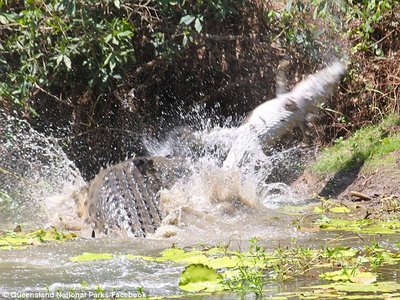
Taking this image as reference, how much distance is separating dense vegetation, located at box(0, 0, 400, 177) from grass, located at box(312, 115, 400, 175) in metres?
0.34

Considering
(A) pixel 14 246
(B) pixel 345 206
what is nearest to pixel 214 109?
(B) pixel 345 206

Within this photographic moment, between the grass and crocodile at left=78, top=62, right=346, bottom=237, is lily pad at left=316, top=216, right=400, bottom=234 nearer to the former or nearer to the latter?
crocodile at left=78, top=62, right=346, bottom=237

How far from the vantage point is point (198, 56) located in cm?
1157

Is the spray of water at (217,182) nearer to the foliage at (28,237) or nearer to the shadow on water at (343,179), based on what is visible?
the shadow on water at (343,179)

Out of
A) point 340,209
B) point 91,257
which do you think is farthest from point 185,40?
point 91,257

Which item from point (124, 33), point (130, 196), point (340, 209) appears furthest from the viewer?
point (124, 33)

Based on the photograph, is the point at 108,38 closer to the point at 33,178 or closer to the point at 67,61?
the point at 67,61

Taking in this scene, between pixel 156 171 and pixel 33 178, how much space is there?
2.45 m

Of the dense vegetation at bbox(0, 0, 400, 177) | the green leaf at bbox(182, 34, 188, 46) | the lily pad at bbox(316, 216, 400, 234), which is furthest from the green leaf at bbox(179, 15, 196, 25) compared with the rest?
the lily pad at bbox(316, 216, 400, 234)

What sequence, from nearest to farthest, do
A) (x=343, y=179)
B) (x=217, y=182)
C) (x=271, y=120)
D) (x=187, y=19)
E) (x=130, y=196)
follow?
(x=130, y=196), (x=217, y=182), (x=271, y=120), (x=343, y=179), (x=187, y=19)

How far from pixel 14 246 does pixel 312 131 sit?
17.7ft

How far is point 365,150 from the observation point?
1020 centimetres

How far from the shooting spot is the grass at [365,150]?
9.89 m

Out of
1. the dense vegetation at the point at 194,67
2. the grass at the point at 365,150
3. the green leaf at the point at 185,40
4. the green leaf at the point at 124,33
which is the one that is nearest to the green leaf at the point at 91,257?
the green leaf at the point at 124,33
